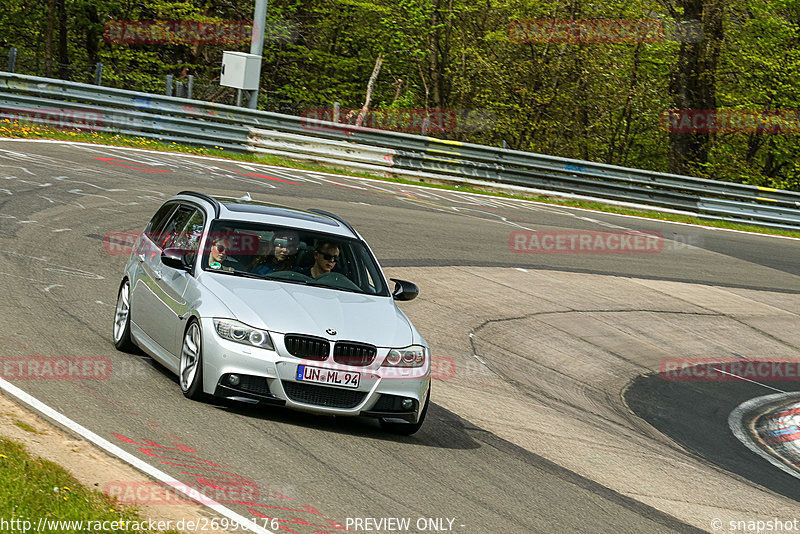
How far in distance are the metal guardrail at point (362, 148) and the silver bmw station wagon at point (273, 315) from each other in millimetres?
15473

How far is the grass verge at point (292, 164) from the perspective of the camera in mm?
23281

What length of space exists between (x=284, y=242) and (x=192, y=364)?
1431mm

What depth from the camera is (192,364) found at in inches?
309

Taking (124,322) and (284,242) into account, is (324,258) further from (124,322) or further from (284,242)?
(124,322)

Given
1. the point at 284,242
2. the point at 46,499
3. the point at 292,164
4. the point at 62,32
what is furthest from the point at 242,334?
the point at 62,32

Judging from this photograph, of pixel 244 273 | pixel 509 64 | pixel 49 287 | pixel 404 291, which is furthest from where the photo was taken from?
pixel 509 64

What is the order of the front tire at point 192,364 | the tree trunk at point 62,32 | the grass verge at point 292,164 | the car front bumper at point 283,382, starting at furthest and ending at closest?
1. the tree trunk at point 62,32
2. the grass verge at point 292,164
3. the front tire at point 192,364
4. the car front bumper at point 283,382

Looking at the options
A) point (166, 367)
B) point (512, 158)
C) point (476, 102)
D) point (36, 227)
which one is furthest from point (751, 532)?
point (476, 102)

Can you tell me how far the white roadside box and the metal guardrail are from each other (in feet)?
3.97

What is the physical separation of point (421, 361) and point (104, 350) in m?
2.98

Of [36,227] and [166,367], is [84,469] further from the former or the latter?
[36,227]

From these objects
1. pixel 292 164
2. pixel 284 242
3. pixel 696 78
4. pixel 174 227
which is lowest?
pixel 292 164

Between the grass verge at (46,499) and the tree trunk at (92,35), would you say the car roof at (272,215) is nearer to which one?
the grass verge at (46,499)

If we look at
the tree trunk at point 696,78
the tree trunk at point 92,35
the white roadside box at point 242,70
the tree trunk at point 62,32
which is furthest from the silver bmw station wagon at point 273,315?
the tree trunk at point 62,32
